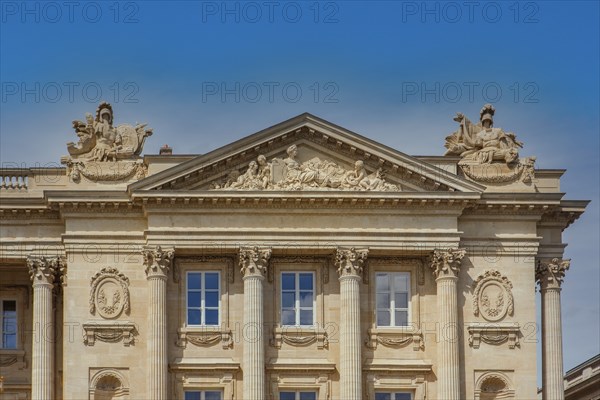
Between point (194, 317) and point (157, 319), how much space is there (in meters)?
1.59

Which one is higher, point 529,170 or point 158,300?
point 529,170

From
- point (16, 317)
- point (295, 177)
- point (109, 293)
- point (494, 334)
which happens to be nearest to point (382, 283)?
point (494, 334)

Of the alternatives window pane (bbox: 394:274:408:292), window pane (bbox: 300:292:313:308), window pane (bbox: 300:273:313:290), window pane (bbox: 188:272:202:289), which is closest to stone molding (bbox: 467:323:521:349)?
window pane (bbox: 394:274:408:292)

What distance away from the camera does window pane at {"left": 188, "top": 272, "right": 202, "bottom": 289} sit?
68250 mm

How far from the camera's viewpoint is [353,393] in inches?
2628

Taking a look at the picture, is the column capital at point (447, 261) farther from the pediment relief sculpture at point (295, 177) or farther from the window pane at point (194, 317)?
the window pane at point (194, 317)

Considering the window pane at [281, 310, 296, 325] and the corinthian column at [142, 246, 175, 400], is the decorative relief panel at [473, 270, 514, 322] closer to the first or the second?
the window pane at [281, 310, 296, 325]

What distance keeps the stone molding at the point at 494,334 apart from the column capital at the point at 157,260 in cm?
1048

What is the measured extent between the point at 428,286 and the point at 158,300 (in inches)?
366

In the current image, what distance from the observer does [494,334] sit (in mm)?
68000


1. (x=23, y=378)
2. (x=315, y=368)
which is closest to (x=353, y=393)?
(x=315, y=368)

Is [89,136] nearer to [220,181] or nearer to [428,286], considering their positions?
[220,181]

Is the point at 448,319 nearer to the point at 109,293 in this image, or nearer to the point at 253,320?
the point at 253,320

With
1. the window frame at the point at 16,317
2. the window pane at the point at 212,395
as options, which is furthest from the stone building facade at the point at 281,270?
the window frame at the point at 16,317
